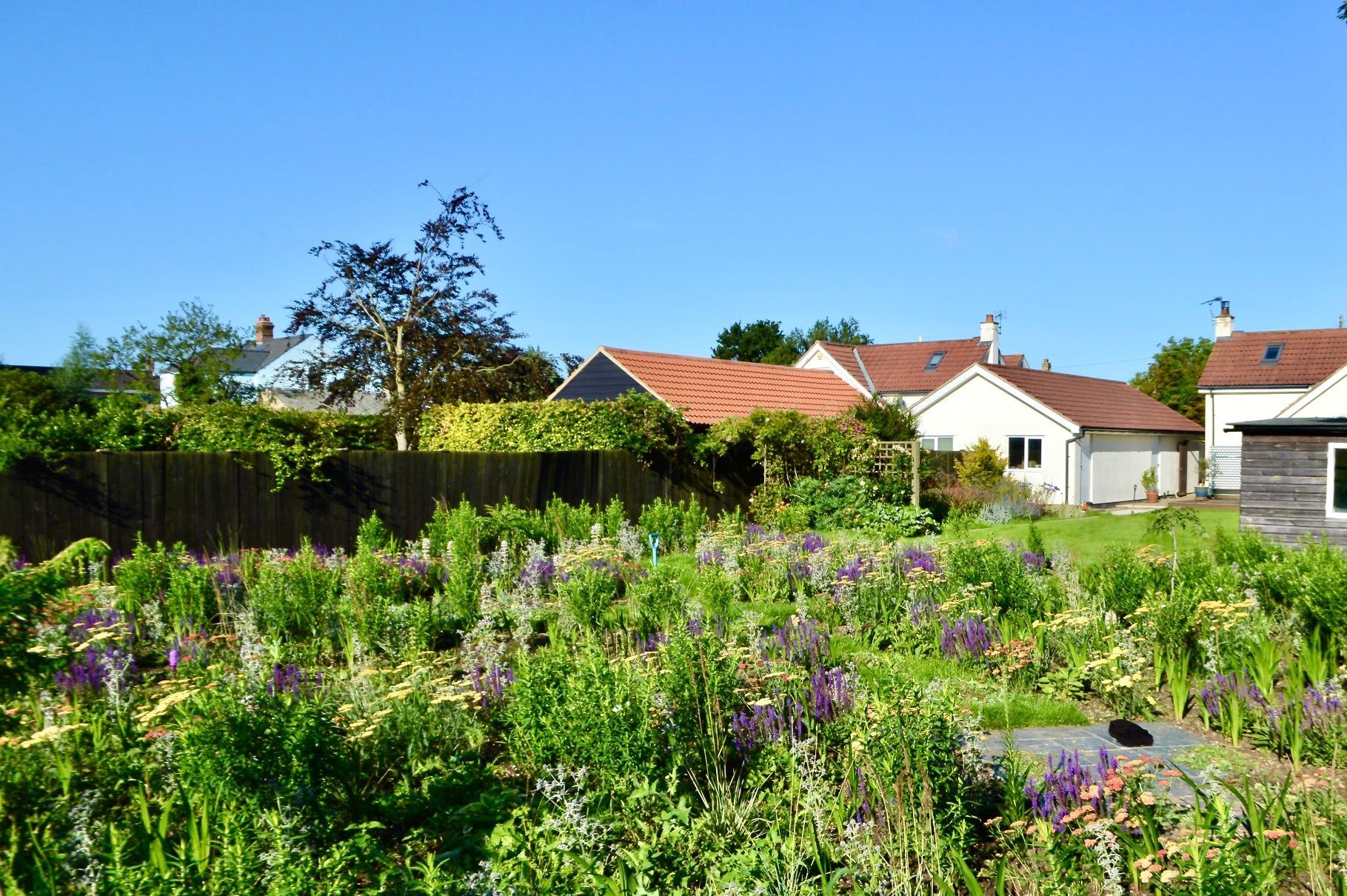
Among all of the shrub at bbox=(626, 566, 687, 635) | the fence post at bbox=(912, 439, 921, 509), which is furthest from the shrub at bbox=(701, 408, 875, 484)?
the shrub at bbox=(626, 566, 687, 635)

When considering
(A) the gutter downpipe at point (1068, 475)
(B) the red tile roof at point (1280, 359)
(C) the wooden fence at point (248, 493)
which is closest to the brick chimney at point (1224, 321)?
(B) the red tile roof at point (1280, 359)

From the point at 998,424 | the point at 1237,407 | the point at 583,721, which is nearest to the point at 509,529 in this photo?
the point at 583,721

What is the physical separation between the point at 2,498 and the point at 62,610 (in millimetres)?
7327

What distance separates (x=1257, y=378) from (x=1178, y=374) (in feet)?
60.4

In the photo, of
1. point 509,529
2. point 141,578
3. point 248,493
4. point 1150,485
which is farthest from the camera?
point 1150,485

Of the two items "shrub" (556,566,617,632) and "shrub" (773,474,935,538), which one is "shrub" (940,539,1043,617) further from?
"shrub" (773,474,935,538)

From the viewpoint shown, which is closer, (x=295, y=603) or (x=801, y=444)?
(x=295, y=603)

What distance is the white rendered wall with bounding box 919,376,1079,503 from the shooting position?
26453 millimetres

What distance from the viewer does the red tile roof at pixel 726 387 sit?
846 inches

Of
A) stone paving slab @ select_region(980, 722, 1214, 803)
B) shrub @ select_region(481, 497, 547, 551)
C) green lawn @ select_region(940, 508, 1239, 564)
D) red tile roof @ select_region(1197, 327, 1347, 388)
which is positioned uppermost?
red tile roof @ select_region(1197, 327, 1347, 388)

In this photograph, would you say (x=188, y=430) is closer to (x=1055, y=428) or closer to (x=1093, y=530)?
(x=1093, y=530)

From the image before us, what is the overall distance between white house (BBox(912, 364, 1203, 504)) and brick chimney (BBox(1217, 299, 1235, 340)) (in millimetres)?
7785

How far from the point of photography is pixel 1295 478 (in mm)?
14539

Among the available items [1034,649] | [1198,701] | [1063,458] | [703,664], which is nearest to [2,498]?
[703,664]
